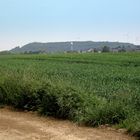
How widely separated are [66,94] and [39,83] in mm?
1505

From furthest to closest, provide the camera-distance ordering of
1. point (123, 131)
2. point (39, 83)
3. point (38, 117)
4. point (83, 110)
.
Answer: point (39, 83) < point (38, 117) < point (83, 110) < point (123, 131)

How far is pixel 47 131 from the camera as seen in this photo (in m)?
10.2

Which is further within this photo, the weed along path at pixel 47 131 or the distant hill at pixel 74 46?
the distant hill at pixel 74 46

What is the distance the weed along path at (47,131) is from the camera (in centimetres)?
956

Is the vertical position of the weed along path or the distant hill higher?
the weed along path

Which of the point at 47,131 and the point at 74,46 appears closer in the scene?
the point at 47,131

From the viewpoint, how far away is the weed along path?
31.4 feet

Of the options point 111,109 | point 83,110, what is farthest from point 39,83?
point 111,109

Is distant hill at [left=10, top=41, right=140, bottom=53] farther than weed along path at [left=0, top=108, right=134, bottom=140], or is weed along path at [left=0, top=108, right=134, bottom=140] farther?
distant hill at [left=10, top=41, right=140, bottom=53]

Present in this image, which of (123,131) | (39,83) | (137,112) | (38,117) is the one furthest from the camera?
(39,83)

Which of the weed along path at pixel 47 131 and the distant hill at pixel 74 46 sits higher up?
the weed along path at pixel 47 131

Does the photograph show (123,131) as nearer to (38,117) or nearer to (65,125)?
(65,125)

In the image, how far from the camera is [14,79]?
14484 millimetres

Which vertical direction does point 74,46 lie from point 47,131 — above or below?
below
